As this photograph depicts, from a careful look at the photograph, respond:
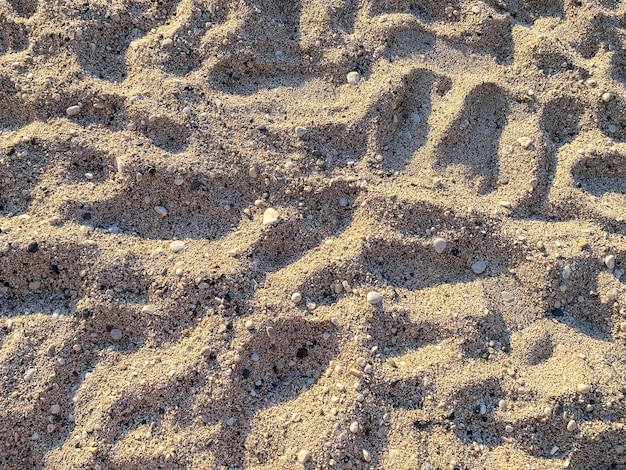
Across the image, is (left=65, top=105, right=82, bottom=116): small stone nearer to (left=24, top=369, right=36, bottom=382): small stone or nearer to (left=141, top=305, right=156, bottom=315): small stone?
(left=141, top=305, right=156, bottom=315): small stone

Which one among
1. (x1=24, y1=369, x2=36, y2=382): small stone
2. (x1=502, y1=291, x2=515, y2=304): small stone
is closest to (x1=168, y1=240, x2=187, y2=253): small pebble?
(x1=24, y1=369, x2=36, y2=382): small stone

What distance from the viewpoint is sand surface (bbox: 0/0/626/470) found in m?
1.85

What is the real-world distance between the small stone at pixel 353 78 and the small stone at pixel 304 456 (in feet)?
4.80

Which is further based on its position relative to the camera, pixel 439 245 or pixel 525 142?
pixel 525 142

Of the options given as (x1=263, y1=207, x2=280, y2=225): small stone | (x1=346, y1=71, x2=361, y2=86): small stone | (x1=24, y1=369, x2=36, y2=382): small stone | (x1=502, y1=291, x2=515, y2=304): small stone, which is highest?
(x1=346, y1=71, x2=361, y2=86): small stone

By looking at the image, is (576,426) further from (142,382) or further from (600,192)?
(142,382)

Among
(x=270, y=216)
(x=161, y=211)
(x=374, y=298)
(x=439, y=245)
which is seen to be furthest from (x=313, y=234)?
(x=161, y=211)

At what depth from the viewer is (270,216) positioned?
210 cm

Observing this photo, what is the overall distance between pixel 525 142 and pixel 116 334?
5.78 ft

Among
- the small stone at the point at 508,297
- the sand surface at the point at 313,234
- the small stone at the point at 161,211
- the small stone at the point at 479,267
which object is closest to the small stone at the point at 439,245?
the sand surface at the point at 313,234

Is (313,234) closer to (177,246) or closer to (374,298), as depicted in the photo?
(374,298)

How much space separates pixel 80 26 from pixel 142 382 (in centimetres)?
150

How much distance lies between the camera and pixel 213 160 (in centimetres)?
216

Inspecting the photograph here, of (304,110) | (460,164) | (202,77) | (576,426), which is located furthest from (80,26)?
(576,426)
